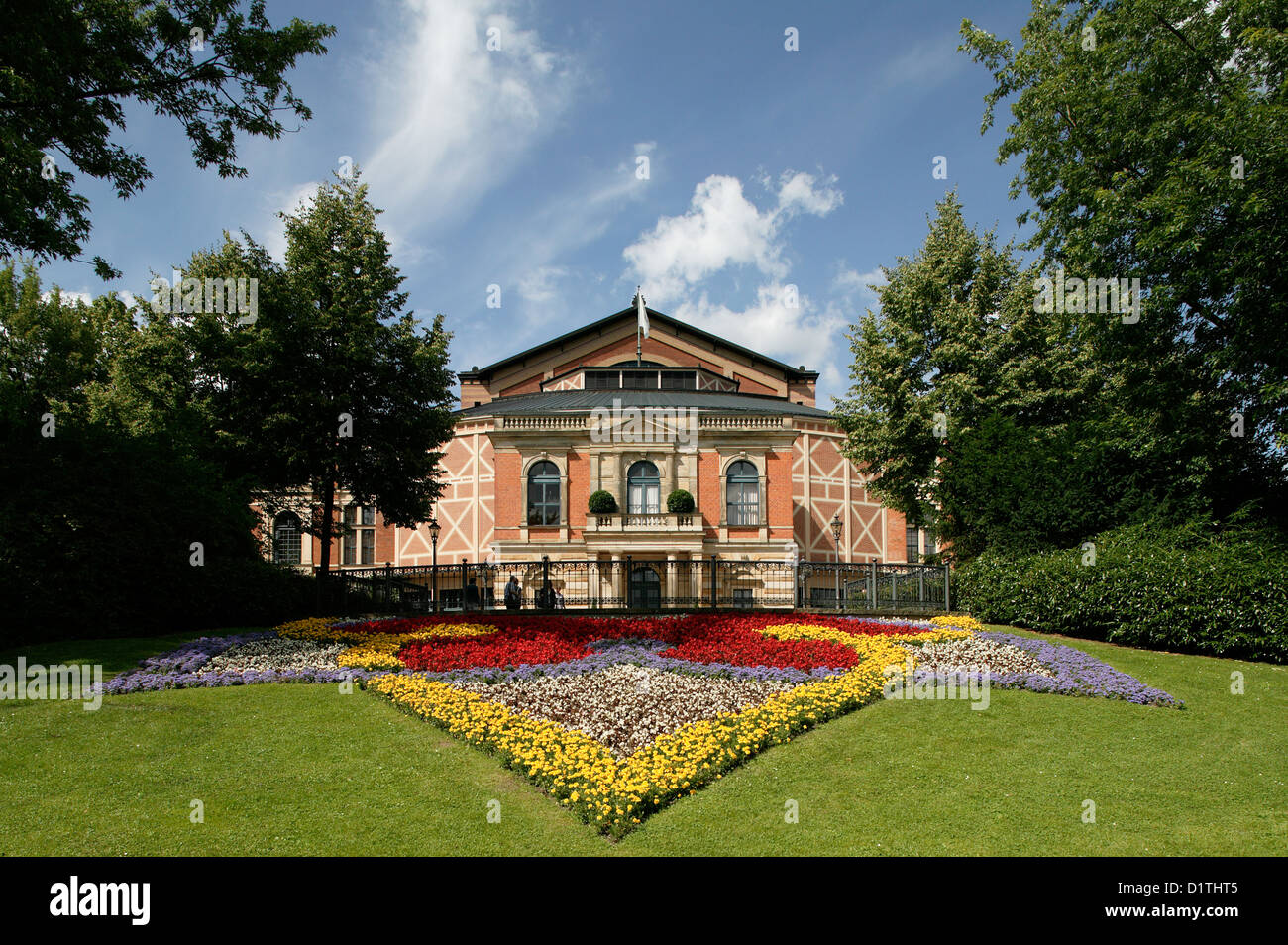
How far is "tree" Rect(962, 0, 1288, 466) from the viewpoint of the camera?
13.2 m

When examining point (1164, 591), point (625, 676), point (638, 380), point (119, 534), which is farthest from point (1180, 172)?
point (638, 380)

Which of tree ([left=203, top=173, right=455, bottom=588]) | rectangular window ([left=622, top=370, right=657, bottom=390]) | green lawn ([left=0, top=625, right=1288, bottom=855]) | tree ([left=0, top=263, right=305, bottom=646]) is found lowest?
green lawn ([left=0, top=625, right=1288, bottom=855])

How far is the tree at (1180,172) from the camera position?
13.2 m

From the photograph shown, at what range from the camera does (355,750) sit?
703 cm

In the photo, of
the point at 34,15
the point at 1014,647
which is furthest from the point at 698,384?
the point at 34,15

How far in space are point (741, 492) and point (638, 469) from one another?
513 centimetres

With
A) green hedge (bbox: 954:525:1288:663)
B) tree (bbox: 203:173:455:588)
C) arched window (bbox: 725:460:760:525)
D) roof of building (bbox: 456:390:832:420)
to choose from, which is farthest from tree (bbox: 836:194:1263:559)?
tree (bbox: 203:173:455:588)

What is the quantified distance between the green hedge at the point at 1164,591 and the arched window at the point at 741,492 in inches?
649

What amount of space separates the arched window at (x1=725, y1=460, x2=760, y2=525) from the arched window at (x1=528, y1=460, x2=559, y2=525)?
829cm

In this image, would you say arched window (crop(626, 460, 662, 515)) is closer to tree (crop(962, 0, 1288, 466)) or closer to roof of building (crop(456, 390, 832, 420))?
roof of building (crop(456, 390, 832, 420))

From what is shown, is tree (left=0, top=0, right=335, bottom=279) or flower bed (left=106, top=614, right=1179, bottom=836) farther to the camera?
tree (left=0, top=0, right=335, bottom=279)

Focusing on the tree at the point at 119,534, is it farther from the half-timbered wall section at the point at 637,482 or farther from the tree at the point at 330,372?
the half-timbered wall section at the point at 637,482

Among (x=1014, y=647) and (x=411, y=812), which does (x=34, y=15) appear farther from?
(x=1014, y=647)

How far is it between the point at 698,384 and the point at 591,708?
37119mm
